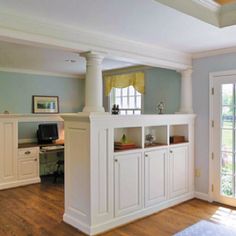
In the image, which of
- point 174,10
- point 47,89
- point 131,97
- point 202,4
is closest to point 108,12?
point 174,10

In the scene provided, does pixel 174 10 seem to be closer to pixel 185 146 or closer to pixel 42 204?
pixel 185 146

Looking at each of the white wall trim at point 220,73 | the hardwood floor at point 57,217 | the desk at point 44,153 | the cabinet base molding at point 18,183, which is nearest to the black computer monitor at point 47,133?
the desk at point 44,153

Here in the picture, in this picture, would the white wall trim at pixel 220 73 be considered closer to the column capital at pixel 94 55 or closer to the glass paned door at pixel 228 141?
the glass paned door at pixel 228 141

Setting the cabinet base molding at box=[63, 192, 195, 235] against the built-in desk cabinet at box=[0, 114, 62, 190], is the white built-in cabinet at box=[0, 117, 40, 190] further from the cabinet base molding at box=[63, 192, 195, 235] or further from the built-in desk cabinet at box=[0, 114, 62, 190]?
the cabinet base molding at box=[63, 192, 195, 235]

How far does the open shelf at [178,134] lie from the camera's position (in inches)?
171

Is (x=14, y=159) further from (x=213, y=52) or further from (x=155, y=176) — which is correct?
(x=213, y=52)

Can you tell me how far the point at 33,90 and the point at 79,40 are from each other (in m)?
3.35

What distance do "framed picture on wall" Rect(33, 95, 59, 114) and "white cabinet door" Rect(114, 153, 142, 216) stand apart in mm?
3275

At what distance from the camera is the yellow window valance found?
18.3 ft

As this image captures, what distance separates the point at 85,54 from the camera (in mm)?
3211

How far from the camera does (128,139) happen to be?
397 centimetres

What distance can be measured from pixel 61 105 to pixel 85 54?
355 cm

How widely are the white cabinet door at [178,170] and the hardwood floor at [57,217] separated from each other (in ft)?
0.75

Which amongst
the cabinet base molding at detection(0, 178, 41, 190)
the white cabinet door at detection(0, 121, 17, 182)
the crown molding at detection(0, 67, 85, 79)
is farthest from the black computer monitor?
the crown molding at detection(0, 67, 85, 79)
